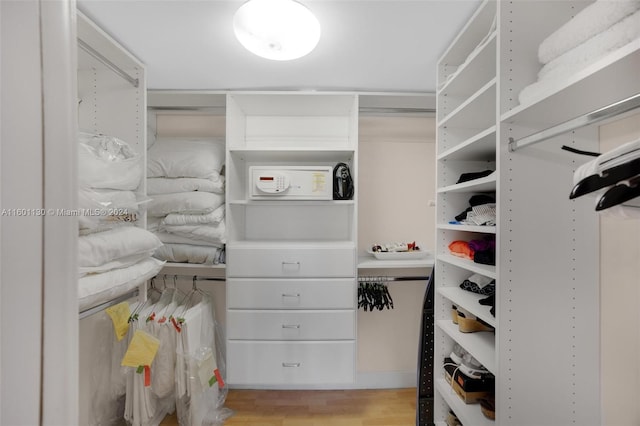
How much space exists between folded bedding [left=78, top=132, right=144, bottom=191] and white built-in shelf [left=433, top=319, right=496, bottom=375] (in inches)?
66.0

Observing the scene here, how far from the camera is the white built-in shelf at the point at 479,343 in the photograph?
1093mm

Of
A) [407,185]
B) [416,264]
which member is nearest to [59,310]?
[416,264]

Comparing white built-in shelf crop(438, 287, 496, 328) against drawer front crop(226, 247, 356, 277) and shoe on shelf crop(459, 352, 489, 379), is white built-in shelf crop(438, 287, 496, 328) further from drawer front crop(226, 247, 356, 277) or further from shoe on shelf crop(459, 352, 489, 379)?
drawer front crop(226, 247, 356, 277)

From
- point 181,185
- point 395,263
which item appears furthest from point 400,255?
point 181,185

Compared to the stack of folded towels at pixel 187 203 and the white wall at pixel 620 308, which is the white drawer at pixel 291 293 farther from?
the white wall at pixel 620 308

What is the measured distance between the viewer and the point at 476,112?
1.31 m

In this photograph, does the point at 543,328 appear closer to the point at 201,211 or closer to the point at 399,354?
the point at 399,354

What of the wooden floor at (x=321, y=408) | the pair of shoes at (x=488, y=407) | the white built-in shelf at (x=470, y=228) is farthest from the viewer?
the wooden floor at (x=321, y=408)

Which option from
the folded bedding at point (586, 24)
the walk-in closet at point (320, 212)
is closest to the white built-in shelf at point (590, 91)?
the walk-in closet at point (320, 212)

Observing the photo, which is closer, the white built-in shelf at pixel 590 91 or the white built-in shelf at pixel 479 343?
the white built-in shelf at pixel 590 91

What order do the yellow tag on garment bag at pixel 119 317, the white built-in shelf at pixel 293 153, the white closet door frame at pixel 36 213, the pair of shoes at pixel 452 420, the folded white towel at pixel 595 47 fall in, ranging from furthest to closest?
the white built-in shelf at pixel 293 153 < the pair of shoes at pixel 452 420 < the yellow tag on garment bag at pixel 119 317 < the folded white towel at pixel 595 47 < the white closet door frame at pixel 36 213

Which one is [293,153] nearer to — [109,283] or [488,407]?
[109,283]

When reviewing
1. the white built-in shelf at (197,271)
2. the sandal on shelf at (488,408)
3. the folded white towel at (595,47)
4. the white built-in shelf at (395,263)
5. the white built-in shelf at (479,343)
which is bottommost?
the sandal on shelf at (488,408)

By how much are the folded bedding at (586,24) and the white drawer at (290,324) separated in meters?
1.57
